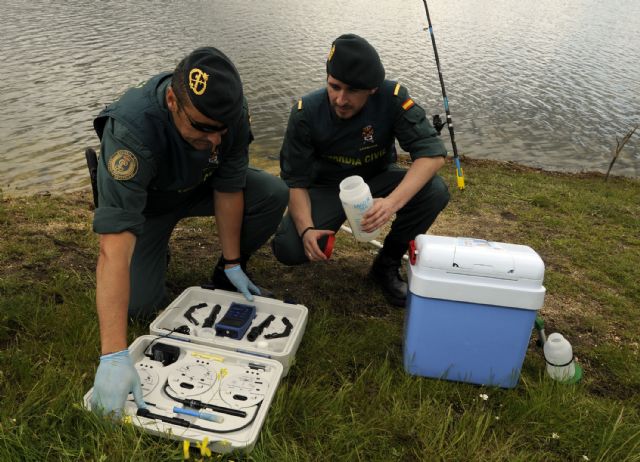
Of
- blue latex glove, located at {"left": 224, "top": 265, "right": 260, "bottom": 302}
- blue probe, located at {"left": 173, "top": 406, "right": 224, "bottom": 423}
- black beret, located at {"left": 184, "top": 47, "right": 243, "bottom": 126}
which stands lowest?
blue latex glove, located at {"left": 224, "top": 265, "right": 260, "bottom": 302}

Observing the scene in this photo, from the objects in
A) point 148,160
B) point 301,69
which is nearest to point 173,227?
point 148,160

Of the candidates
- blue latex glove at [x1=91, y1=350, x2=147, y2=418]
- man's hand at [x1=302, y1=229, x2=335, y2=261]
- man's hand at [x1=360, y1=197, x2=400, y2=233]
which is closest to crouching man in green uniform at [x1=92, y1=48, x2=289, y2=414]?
blue latex glove at [x1=91, y1=350, x2=147, y2=418]

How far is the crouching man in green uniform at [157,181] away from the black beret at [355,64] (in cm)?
58

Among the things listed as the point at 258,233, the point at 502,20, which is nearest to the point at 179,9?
the point at 502,20

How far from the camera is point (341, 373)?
258 cm

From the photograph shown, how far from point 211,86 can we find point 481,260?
4.59 ft

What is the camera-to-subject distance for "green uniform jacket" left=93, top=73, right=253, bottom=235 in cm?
219

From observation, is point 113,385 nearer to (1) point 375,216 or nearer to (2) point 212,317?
(2) point 212,317

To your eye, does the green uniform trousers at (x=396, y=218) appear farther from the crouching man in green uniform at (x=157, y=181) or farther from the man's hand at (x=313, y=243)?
the crouching man in green uniform at (x=157, y=181)

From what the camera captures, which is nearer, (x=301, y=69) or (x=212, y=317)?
(x=212, y=317)

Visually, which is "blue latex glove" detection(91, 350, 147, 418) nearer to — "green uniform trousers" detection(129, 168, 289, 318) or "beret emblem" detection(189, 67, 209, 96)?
"green uniform trousers" detection(129, 168, 289, 318)

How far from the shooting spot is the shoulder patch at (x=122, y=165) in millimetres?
2191

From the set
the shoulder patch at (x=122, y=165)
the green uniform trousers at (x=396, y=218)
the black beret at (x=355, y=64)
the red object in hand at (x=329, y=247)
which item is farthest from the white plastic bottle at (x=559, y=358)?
the shoulder patch at (x=122, y=165)

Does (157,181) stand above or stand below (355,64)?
below
